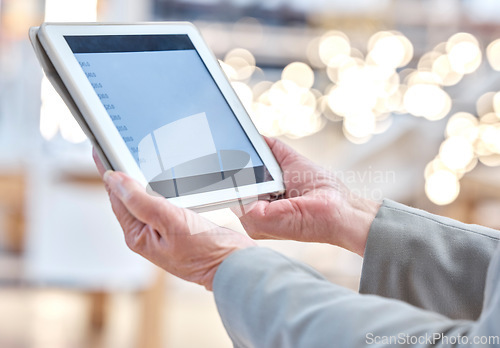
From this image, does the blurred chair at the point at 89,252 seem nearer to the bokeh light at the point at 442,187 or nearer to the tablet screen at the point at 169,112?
the tablet screen at the point at 169,112

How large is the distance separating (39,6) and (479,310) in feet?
9.56

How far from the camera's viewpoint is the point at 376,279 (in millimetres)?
676

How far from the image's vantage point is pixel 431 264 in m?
0.67

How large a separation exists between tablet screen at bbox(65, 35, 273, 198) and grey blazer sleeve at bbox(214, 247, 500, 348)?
178 millimetres

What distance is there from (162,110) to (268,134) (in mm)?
3392

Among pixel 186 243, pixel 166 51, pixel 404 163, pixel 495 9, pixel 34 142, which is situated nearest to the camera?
pixel 186 243

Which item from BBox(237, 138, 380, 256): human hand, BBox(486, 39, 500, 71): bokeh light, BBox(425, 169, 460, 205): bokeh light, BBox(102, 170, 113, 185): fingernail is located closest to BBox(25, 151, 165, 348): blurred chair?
BBox(237, 138, 380, 256): human hand

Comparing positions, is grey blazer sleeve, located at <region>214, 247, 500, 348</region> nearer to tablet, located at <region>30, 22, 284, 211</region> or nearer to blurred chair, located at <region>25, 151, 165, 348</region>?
tablet, located at <region>30, 22, 284, 211</region>

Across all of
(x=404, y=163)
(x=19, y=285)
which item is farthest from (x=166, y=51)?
(x=404, y=163)

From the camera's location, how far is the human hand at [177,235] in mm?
596

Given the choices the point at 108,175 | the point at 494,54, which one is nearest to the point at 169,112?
the point at 108,175

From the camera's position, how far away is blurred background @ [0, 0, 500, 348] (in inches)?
81.0

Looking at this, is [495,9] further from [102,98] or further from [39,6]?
[102,98]

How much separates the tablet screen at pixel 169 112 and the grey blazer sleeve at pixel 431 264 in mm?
180
